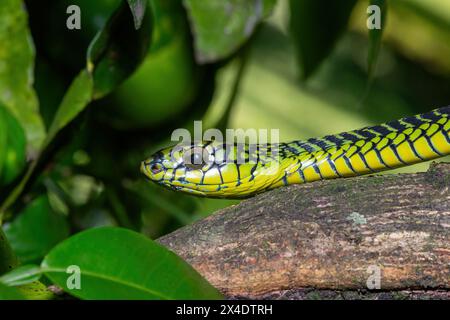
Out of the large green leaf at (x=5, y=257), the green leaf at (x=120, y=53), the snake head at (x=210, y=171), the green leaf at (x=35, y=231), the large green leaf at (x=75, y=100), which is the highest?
the green leaf at (x=120, y=53)

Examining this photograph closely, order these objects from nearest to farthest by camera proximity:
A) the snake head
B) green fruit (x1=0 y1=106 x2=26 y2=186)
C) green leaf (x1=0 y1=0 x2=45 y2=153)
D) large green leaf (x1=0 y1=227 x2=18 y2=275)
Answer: large green leaf (x1=0 y1=227 x2=18 y2=275), green fruit (x1=0 y1=106 x2=26 y2=186), green leaf (x1=0 y1=0 x2=45 y2=153), the snake head

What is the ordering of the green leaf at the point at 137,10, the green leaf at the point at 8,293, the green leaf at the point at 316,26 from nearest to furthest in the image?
the green leaf at the point at 8,293 → the green leaf at the point at 137,10 → the green leaf at the point at 316,26

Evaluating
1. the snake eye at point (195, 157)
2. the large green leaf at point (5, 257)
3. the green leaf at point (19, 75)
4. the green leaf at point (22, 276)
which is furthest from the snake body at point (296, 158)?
the green leaf at point (22, 276)

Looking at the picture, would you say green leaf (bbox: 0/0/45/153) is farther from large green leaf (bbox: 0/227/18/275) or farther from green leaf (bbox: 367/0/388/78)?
green leaf (bbox: 367/0/388/78)

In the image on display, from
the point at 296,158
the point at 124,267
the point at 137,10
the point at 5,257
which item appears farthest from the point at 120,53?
the point at 124,267

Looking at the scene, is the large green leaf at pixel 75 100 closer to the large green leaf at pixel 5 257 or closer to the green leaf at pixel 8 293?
the large green leaf at pixel 5 257

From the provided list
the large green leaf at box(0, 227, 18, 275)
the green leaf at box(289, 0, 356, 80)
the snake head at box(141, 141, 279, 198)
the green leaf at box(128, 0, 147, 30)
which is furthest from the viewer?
the green leaf at box(289, 0, 356, 80)

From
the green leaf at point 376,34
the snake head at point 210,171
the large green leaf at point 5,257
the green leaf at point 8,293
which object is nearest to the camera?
the green leaf at point 8,293

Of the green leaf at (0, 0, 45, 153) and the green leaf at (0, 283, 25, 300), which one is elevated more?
the green leaf at (0, 0, 45, 153)

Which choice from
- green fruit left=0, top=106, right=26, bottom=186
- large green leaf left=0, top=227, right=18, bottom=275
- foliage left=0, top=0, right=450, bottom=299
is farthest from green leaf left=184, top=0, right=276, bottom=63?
large green leaf left=0, top=227, right=18, bottom=275
